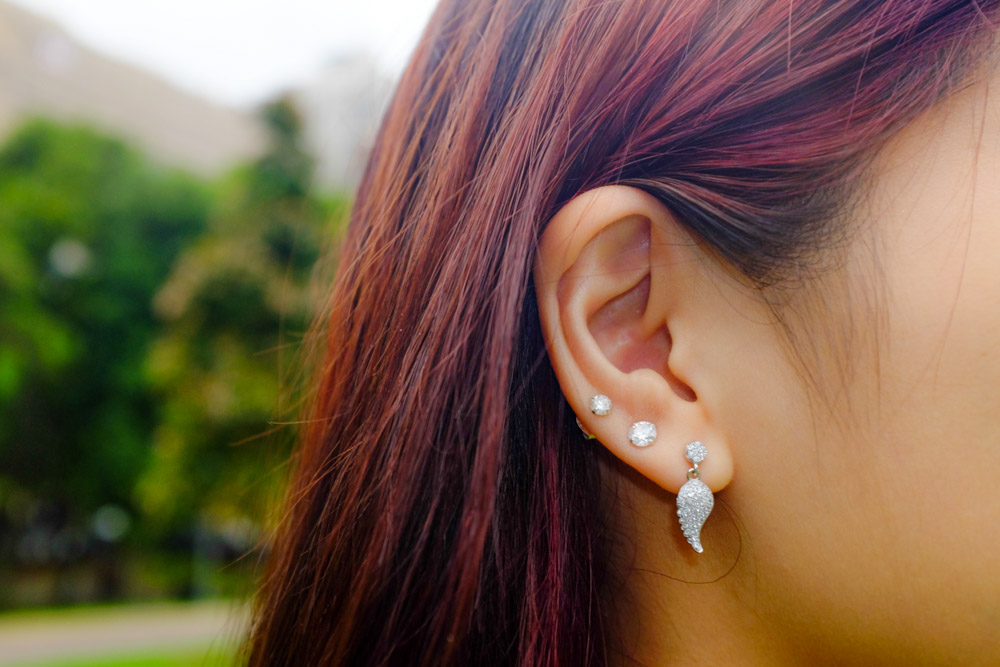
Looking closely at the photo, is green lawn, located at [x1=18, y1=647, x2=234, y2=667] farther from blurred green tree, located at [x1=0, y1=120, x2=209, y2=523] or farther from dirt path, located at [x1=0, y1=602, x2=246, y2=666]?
blurred green tree, located at [x1=0, y1=120, x2=209, y2=523]

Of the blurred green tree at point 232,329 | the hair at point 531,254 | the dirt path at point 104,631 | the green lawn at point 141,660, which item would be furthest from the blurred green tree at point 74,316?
the hair at point 531,254

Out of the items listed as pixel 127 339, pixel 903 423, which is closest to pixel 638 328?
pixel 903 423

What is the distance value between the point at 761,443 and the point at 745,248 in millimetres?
278

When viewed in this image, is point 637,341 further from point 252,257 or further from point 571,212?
point 252,257

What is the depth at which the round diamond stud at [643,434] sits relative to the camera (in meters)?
1.05

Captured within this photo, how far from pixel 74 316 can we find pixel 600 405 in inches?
936

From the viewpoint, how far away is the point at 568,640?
1141mm

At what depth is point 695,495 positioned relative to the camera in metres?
1.04

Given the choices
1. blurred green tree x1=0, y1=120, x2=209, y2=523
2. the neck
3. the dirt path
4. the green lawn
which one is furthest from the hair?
blurred green tree x1=0, y1=120, x2=209, y2=523

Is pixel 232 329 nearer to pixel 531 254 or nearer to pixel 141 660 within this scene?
pixel 141 660

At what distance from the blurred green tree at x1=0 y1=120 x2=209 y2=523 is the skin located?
2207cm

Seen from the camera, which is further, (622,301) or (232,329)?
(232,329)

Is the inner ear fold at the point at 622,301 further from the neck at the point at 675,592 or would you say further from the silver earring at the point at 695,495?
the neck at the point at 675,592

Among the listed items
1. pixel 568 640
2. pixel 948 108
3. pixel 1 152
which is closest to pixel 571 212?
pixel 948 108
